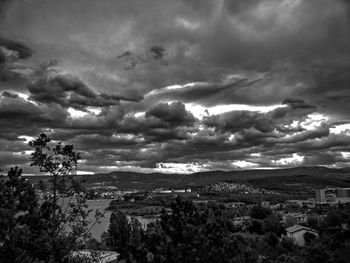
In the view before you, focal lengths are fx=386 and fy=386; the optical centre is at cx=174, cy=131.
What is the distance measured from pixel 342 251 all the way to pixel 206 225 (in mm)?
36579

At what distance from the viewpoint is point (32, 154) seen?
56.3ft

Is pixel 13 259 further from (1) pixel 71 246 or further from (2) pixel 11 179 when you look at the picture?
(2) pixel 11 179

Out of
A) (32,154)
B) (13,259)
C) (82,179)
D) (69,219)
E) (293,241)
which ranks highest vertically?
(32,154)

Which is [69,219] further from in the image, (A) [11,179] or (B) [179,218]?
(B) [179,218]

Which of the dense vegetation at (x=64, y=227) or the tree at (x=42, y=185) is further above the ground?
the tree at (x=42, y=185)

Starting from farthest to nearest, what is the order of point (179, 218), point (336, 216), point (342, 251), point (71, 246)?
1. point (336, 216)
2. point (342, 251)
3. point (179, 218)
4. point (71, 246)

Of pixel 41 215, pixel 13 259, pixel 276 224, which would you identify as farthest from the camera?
pixel 276 224

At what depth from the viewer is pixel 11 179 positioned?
19109 millimetres

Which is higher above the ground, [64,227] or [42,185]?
[42,185]

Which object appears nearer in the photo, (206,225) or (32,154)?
(32,154)

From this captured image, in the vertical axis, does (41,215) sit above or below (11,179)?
below

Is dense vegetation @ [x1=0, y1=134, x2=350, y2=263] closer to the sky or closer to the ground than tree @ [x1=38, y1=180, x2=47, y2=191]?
closer to the ground

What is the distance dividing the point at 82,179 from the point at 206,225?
7.47 m

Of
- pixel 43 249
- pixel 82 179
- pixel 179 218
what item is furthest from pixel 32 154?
pixel 179 218
